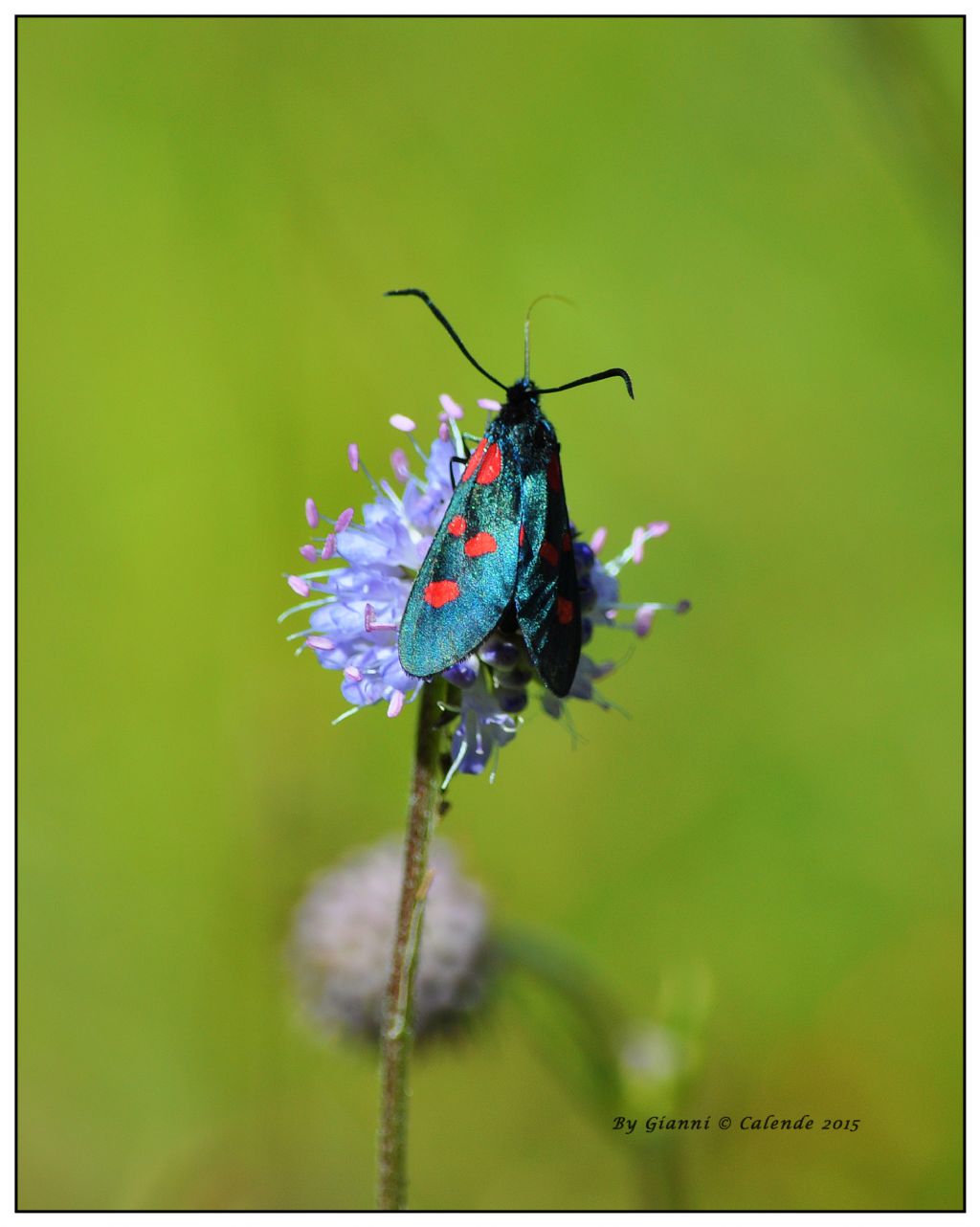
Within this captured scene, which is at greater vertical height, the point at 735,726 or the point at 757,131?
the point at 757,131

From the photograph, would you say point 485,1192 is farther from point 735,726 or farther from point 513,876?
point 735,726

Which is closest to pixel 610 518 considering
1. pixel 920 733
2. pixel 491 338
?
pixel 491 338

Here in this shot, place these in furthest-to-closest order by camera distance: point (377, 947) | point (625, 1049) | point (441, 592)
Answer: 1. point (377, 947)
2. point (625, 1049)
3. point (441, 592)

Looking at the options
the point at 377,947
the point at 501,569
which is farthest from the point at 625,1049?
the point at 501,569

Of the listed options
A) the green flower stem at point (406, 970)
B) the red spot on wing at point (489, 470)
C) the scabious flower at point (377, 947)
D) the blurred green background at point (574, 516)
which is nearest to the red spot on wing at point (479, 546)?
the red spot on wing at point (489, 470)

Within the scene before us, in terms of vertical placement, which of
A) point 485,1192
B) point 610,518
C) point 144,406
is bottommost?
point 485,1192

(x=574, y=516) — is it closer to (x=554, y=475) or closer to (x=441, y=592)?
(x=554, y=475)

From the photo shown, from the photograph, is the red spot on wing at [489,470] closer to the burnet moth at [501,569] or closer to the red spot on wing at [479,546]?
the burnet moth at [501,569]
